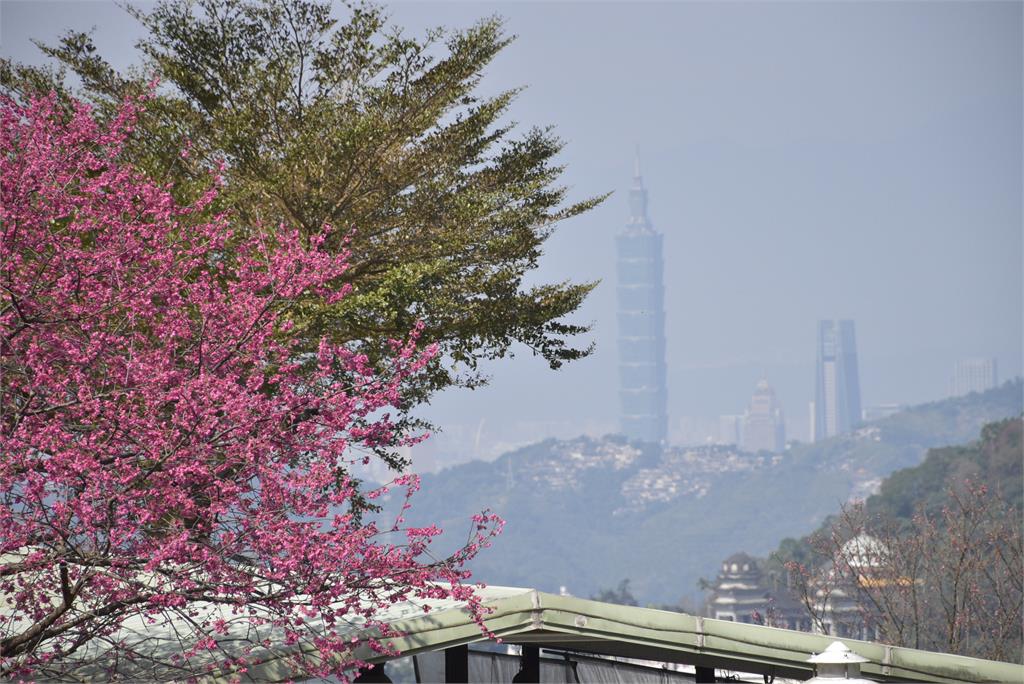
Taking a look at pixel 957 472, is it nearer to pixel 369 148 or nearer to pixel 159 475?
pixel 369 148

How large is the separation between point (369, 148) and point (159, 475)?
848 centimetres

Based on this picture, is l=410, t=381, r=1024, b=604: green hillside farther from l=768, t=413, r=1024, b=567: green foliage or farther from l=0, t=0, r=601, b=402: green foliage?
l=0, t=0, r=601, b=402: green foliage

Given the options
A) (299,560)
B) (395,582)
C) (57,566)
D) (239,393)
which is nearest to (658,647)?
(395,582)

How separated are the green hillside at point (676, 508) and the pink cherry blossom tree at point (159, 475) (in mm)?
165965

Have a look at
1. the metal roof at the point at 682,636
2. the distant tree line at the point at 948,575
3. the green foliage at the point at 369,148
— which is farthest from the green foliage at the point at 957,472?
the metal roof at the point at 682,636

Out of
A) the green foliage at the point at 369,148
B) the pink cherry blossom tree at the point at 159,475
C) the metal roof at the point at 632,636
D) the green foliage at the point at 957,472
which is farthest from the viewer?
the green foliage at the point at 957,472

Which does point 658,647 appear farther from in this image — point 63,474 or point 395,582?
point 63,474

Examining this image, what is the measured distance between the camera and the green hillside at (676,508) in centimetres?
17625

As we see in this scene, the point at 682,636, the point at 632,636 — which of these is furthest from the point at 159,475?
the point at 682,636

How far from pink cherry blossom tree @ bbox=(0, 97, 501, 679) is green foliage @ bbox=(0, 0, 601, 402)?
6.72 meters

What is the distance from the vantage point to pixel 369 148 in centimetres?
1373

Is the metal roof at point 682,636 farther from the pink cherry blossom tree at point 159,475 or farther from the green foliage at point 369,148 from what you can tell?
the green foliage at point 369,148

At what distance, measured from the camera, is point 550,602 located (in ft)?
21.6

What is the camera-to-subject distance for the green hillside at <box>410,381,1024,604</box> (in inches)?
6939
